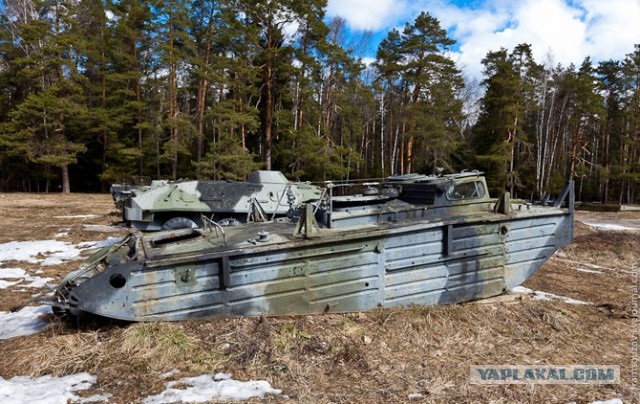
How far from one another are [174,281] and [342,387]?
209 cm

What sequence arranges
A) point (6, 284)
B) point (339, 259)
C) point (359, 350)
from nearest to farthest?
point (359, 350), point (339, 259), point (6, 284)

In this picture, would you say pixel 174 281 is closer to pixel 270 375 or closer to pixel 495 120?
pixel 270 375

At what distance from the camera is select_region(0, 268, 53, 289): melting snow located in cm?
654

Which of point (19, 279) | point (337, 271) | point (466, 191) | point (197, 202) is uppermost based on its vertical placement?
point (466, 191)

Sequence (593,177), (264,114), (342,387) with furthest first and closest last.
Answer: (593,177), (264,114), (342,387)

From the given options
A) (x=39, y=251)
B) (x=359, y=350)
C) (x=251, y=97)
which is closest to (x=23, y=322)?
(x=359, y=350)

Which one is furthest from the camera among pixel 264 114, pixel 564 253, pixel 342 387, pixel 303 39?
pixel 264 114

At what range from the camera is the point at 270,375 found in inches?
152

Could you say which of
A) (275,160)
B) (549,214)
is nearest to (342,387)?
(549,214)

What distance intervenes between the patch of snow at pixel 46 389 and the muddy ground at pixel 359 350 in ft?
0.35

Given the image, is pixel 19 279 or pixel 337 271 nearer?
pixel 337 271

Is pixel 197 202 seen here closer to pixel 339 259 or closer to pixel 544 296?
pixel 339 259

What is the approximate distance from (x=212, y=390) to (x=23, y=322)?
3.10 m

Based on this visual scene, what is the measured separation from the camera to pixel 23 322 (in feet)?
16.5
